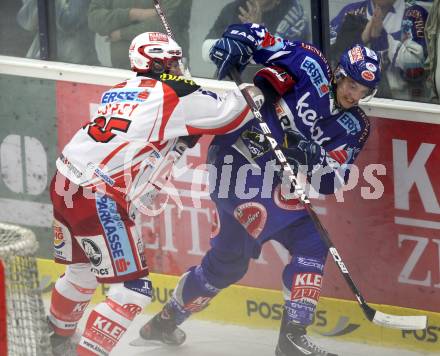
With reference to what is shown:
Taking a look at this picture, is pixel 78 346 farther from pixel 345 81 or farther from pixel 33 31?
pixel 33 31

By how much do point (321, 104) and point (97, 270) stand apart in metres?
1.18

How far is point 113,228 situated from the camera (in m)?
5.12

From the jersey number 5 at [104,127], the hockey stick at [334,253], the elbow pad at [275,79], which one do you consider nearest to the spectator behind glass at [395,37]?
the elbow pad at [275,79]

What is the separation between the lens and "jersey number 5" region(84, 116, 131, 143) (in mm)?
5062

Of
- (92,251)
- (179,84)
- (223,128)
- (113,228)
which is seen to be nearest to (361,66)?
(223,128)

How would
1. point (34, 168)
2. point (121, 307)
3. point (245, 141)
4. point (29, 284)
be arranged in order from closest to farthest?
point (29, 284)
point (121, 307)
point (245, 141)
point (34, 168)

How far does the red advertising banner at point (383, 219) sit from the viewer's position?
5.61 meters

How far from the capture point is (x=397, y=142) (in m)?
5.64

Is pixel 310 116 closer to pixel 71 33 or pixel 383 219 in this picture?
pixel 383 219

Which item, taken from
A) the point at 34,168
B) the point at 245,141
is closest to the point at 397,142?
A: the point at 245,141

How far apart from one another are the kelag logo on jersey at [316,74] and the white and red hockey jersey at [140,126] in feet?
1.19

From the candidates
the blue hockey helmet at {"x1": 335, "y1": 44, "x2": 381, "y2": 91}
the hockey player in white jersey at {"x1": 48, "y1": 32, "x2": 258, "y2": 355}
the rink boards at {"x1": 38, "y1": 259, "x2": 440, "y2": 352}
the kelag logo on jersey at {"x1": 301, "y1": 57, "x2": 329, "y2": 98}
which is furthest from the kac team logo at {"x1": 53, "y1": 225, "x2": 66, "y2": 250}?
the blue hockey helmet at {"x1": 335, "y1": 44, "x2": 381, "y2": 91}

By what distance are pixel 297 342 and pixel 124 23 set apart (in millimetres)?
1844

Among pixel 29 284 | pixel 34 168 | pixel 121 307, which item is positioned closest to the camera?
pixel 29 284
